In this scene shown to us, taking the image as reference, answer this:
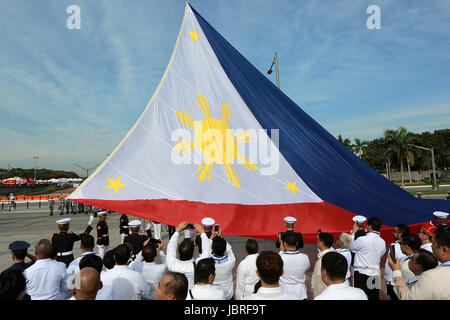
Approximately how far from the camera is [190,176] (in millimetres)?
5719

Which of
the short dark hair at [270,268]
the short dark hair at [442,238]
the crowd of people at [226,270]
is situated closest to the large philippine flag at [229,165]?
the crowd of people at [226,270]

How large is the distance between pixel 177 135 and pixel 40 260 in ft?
10.9

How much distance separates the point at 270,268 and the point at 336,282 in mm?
579

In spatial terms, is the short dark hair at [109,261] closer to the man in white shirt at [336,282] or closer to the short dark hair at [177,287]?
the short dark hair at [177,287]

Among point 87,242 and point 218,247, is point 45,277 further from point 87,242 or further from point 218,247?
point 218,247

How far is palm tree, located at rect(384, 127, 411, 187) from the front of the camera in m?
52.8

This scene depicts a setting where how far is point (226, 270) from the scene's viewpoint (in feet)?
12.1

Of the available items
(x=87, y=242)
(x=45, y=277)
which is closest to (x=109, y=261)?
(x=45, y=277)

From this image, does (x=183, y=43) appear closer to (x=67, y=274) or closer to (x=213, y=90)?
(x=213, y=90)

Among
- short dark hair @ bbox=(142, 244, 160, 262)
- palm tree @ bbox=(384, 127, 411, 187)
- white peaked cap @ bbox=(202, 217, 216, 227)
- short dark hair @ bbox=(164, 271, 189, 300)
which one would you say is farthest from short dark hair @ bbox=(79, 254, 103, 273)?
palm tree @ bbox=(384, 127, 411, 187)

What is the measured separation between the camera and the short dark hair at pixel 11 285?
226cm

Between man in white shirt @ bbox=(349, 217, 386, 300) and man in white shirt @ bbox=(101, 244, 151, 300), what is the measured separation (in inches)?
144

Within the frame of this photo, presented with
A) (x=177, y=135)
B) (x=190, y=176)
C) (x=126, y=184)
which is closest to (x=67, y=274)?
(x=126, y=184)

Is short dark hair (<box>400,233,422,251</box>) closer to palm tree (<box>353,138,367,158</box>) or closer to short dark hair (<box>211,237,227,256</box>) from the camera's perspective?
short dark hair (<box>211,237,227,256</box>)
